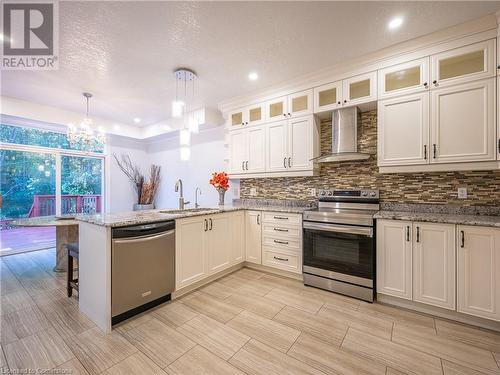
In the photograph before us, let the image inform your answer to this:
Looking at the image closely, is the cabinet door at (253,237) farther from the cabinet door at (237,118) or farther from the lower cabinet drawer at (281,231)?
the cabinet door at (237,118)

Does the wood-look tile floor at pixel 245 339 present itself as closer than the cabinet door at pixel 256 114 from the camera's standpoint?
Yes

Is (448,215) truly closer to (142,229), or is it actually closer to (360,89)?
(360,89)

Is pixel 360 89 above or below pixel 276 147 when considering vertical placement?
above

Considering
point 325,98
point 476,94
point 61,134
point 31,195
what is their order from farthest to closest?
point 61,134
point 31,195
point 325,98
point 476,94

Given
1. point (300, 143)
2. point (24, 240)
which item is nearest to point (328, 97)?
point (300, 143)

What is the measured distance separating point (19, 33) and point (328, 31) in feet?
9.78

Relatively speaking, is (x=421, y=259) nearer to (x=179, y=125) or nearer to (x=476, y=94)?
(x=476, y=94)

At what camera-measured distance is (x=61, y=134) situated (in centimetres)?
462

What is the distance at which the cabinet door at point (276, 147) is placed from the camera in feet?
10.6

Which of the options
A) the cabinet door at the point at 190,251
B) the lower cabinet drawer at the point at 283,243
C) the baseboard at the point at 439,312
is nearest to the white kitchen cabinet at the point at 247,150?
the lower cabinet drawer at the point at 283,243

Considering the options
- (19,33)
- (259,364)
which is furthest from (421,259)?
(19,33)

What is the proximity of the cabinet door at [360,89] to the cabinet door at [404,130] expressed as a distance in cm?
17

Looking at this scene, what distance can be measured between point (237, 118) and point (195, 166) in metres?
1.64

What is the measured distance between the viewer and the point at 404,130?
2.38 metres
